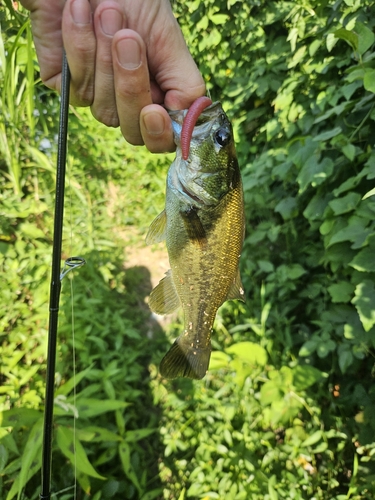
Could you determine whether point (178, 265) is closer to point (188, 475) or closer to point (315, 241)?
point (188, 475)

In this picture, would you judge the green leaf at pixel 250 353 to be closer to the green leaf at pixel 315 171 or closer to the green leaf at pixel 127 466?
the green leaf at pixel 127 466

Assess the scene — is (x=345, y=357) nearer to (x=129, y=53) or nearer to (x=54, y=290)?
(x=54, y=290)

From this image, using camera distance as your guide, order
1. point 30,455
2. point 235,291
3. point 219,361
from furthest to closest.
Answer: point 219,361 → point 30,455 → point 235,291

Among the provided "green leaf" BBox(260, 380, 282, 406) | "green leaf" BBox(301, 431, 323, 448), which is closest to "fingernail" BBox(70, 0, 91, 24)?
"green leaf" BBox(260, 380, 282, 406)

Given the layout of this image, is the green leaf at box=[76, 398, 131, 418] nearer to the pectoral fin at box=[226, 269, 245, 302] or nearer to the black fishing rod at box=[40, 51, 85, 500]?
the black fishing rod at box=[40, 51, 85, 500]

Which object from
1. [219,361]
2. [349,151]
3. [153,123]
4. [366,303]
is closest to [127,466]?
[219,361]

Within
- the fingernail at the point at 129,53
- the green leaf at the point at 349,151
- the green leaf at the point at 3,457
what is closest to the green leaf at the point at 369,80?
the green leaf at the point at 349,151

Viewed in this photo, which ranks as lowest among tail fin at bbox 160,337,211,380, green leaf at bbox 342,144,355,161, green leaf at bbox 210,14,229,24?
tail fin at bbox 160,337,211,380
